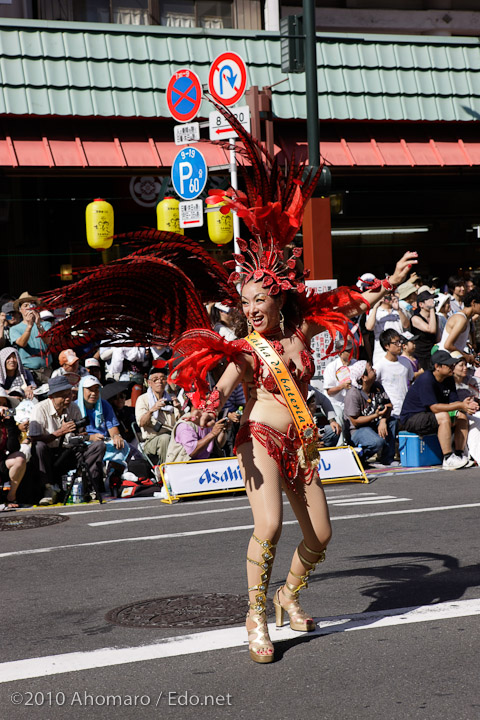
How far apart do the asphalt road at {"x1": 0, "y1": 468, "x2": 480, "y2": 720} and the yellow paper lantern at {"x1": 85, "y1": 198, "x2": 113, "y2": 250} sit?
21.9 ft

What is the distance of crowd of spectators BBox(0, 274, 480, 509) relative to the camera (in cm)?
1130

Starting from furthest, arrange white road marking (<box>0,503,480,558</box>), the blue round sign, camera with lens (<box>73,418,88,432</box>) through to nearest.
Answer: the blue round sign, camera with lens (<box>73,418,88,432</box>), white road marking (<box>0,503,480,558</box>)

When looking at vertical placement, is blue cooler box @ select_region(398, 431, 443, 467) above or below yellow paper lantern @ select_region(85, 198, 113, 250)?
below

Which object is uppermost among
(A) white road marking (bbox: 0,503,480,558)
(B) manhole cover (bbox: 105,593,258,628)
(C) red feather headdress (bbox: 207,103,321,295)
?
(C) red feather headdress (bbox: 207,103,321,295)

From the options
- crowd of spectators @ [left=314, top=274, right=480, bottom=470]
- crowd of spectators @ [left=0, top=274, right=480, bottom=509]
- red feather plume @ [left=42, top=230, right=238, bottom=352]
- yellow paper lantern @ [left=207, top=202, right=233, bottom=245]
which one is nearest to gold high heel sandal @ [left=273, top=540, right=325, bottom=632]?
red feather plume @ [left=42, top=230, right=238, bottom=352]

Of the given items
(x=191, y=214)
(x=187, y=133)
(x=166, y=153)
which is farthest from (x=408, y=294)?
(x=187, y=133)

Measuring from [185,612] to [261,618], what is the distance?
982 millimetres

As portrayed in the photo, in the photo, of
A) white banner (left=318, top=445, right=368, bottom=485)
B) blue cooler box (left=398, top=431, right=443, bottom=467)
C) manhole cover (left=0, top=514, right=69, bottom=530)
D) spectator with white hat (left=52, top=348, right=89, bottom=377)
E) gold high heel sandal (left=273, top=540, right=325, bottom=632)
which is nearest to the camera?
gold high heel sandal (left=273, top=540, right=325, bottom=632)

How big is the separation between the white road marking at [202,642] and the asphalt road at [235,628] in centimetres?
1

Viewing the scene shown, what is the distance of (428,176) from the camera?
1823cm

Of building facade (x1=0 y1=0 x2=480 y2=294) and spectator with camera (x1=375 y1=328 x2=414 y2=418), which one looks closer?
spectator with camera (x1=375 y1=328 x2=414 y2=418)

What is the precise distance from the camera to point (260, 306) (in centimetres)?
548

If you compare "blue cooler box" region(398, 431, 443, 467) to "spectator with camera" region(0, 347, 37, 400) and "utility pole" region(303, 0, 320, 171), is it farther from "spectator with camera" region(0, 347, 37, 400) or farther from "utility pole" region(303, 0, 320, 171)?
"spectator with camera" region(0, 347, 37, 400)

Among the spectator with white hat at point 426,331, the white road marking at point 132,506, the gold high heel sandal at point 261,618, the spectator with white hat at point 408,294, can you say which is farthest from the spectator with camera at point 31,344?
the gold high heel sandal at point 261,618
